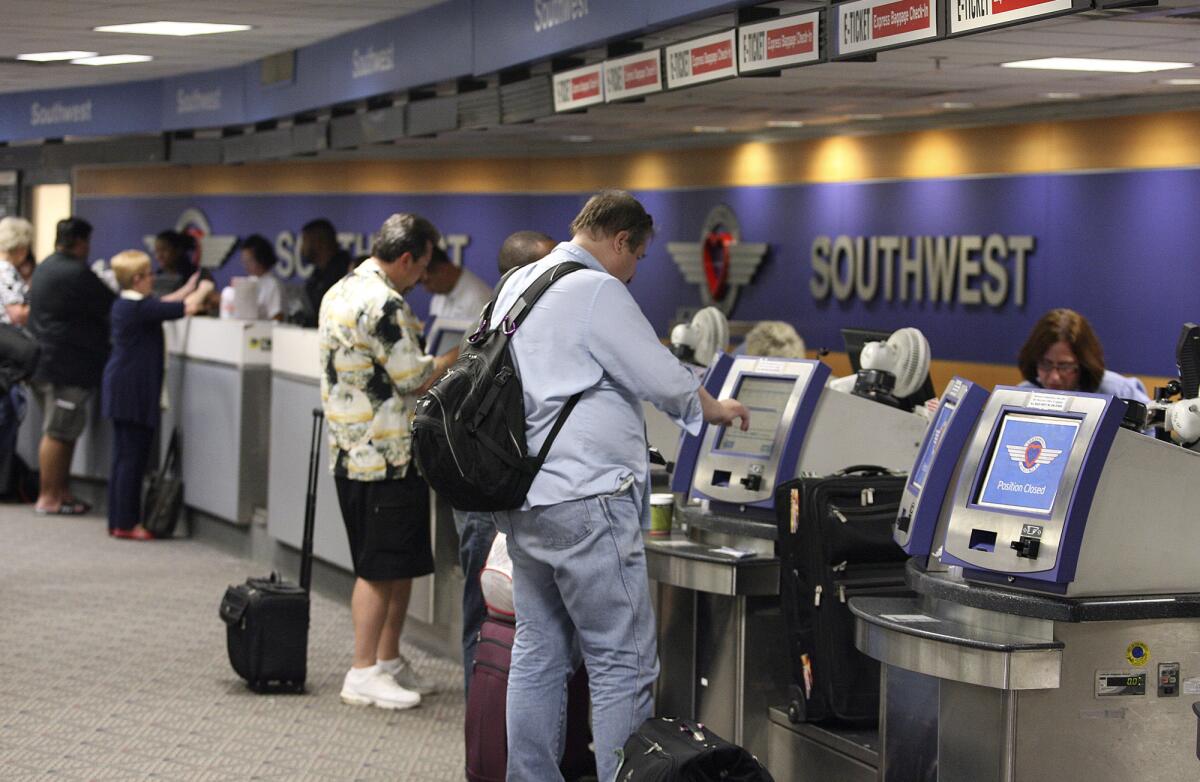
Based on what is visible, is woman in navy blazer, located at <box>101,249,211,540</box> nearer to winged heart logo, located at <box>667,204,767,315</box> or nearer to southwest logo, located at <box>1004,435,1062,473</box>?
winged heart logo, located at <box>667,204,767,315</box>

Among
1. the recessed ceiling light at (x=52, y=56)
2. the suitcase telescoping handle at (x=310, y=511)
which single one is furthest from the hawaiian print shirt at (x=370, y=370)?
the recessed ceiling light at (x=52, y=56)

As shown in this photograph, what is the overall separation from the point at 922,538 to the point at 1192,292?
15.9ft

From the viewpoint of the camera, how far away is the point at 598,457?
148 inches

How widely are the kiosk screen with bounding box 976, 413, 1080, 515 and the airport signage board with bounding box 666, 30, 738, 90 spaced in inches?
98.6

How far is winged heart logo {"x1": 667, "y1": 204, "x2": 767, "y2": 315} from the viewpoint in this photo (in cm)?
1124

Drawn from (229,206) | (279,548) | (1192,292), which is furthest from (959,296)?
(229,206)

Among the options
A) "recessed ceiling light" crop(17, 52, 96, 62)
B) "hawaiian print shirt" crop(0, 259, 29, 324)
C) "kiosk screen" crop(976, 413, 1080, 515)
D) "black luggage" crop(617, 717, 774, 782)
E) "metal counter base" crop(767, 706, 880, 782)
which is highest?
"recessed ceiling light" crop(17, 52, 96, 62)

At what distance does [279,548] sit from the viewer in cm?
823

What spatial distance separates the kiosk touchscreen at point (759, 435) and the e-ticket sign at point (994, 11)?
100 cm

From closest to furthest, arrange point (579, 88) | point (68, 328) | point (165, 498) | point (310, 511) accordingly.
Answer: point (310, 511) → point (579, 88) → point (165, 498) → point (68, 328)

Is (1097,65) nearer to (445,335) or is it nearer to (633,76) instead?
(633,76)

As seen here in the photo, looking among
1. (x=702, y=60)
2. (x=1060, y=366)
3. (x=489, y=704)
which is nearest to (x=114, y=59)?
(x=702, y=60)

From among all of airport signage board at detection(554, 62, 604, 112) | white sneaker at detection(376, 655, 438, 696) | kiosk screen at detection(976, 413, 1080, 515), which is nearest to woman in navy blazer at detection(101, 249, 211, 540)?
airport signage board at detection(554, 62, 604, 112)

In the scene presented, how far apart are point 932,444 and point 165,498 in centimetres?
636
